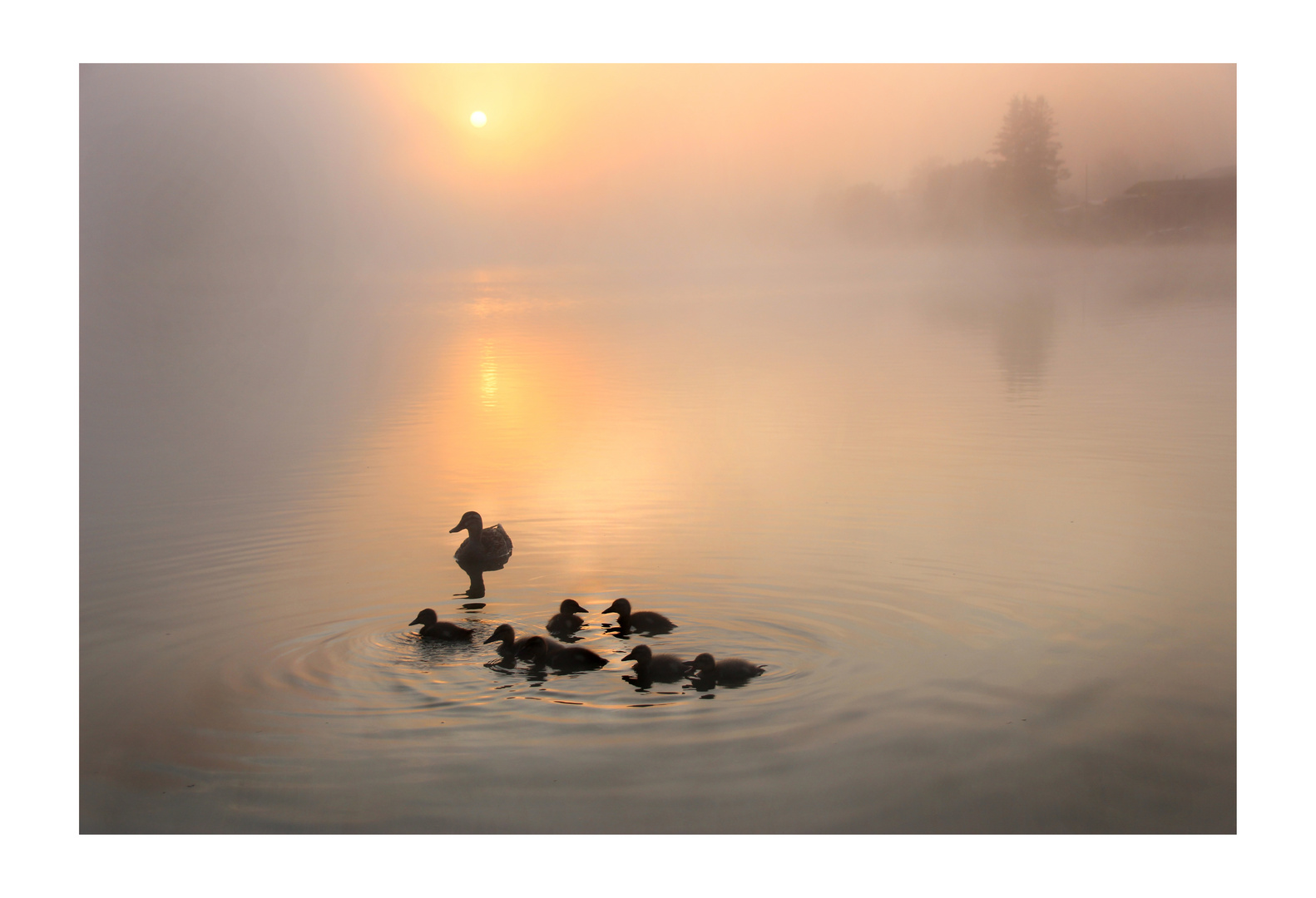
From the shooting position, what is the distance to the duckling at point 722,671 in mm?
4184

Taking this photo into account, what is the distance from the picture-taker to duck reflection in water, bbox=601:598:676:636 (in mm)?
4785

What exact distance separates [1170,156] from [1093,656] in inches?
243

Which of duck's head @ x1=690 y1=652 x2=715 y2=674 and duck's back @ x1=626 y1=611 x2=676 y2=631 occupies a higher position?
duck's back @ x1=626 y1=611 x2=676 y2=631

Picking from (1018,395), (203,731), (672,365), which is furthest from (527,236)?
(203,731)

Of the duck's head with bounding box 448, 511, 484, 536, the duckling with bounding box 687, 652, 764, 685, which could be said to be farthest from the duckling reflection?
the duck's head with bounding box 448, 511, 484, 536

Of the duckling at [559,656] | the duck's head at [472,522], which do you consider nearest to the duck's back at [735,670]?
the duckling at [559,656]

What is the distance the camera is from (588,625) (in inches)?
193

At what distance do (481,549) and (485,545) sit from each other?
0.05 m

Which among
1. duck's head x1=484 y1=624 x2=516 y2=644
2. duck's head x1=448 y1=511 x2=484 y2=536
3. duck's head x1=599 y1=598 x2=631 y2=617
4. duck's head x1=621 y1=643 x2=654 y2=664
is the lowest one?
duck's head x1=621 y1=643 x2=654 y2=664

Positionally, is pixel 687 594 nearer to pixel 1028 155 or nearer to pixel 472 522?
pixel 472 522

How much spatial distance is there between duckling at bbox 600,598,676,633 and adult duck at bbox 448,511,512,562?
42.9 inches

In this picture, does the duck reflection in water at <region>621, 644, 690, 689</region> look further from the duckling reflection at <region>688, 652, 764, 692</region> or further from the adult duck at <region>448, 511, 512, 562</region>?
the adult duck at <region>448, 511, 512, 562</region>

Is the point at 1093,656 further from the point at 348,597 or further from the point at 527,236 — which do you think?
the point at 527,236

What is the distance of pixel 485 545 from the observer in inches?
235
